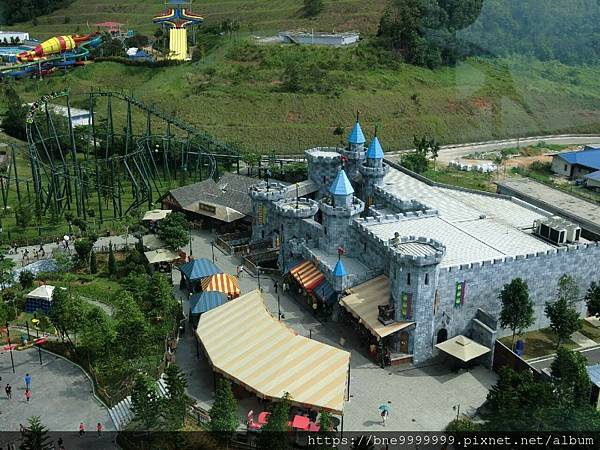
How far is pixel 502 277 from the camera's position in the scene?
45.5 meters

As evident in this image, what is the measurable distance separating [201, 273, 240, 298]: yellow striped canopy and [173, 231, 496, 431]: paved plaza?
3.62 meters

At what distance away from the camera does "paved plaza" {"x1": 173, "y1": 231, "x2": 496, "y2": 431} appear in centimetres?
3825

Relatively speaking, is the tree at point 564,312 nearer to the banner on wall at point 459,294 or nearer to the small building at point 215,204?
the banner on wall at point 459,294

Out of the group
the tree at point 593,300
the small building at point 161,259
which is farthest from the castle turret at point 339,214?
the tree at point 593,300

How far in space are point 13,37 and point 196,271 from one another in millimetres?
133960

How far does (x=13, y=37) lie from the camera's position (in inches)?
6373

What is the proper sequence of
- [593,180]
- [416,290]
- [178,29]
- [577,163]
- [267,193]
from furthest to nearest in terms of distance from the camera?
[178,29], [577,163], [593,180], [267,193], [416,290]

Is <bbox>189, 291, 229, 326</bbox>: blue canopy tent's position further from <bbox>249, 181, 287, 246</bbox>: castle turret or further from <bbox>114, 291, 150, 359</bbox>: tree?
<bbox>249, 181, 287, 246</bbox>: castle turret

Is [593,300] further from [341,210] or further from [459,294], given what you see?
[341,210]

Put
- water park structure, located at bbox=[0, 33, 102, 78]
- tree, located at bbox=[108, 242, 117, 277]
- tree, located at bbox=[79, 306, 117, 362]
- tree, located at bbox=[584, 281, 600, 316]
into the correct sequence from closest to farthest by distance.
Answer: tree, located at bbox=[79, 306, 117, 362] → tree, located at bbox=[584, 281, 600, 316] → tree, located at bbox=[108, 242, 117, 277] → water park structure, located at bbox=[0, 33, 102, 78]

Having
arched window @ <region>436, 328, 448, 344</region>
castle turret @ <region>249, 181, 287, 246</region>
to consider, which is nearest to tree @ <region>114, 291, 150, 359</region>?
arched window @ <region>436, 328, 448, 344</region>

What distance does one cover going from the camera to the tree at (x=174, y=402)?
3397 centimetres

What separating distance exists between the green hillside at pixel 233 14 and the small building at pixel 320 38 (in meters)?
9.76

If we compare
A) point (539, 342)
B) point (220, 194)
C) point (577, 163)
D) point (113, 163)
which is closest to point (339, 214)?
point (539, 342)
